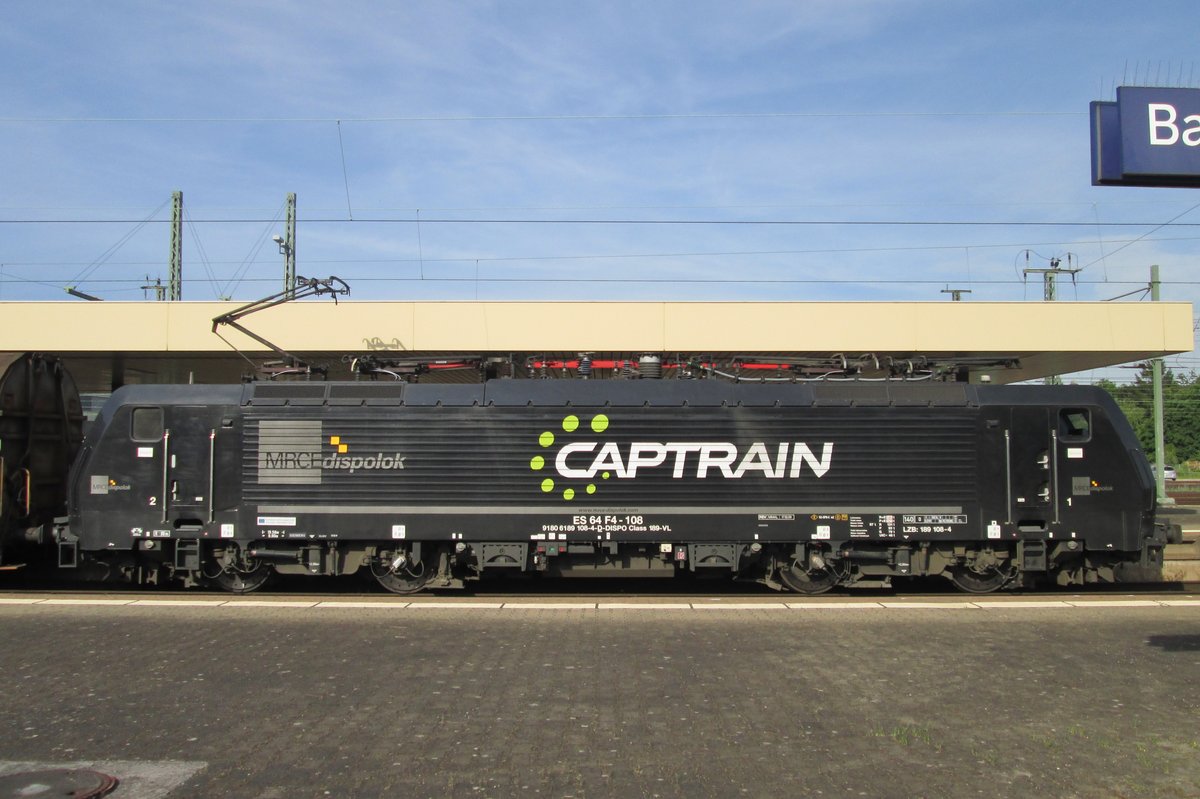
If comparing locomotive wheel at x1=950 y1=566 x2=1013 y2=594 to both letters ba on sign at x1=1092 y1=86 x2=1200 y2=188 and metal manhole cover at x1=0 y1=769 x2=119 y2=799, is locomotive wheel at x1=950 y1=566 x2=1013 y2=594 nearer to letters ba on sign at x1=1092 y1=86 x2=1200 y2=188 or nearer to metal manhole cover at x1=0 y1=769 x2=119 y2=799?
letters ba on sign at x1=1092 y1=86 x2=1200 y2=188

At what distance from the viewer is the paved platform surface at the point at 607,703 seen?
19.1 feet

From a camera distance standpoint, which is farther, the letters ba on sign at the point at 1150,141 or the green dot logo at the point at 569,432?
the green dot logo at the point at 569,432

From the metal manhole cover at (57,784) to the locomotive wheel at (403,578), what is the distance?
714 cm

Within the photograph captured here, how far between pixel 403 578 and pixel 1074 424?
9.94 m

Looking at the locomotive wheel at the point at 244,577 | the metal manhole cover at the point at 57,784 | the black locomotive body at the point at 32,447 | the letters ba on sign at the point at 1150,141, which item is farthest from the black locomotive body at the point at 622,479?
the metal manhole cover at the point at 57,784

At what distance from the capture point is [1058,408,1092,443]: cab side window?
12.7 meters

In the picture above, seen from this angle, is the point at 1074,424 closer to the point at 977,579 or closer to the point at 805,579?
the point at 977,579

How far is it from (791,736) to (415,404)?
7.84 metres

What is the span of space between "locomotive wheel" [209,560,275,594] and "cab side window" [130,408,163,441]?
2260 millimetres

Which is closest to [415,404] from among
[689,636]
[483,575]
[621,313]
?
[483,575]

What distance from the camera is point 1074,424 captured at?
1278 centimetres

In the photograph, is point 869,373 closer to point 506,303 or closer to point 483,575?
point 506,303

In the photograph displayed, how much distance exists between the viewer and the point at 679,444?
1261 cm

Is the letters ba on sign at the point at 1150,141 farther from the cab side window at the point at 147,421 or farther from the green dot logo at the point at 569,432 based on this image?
the cab side window at the point at 147,421
